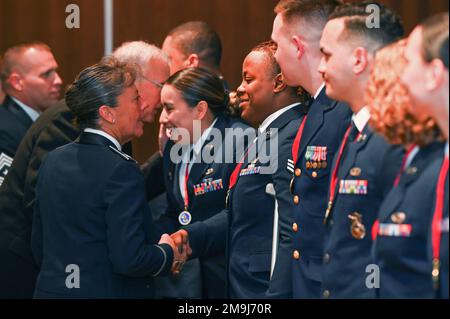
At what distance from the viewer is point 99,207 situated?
314 cm

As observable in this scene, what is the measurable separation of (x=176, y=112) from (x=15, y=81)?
1.39 m

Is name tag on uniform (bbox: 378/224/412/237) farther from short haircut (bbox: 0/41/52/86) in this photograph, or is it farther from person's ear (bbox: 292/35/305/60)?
short haircut (bbox: 0/41/52/86)

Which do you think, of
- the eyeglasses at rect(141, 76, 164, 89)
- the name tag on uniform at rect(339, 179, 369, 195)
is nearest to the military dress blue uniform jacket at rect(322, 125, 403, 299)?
the name tag on uniform at rect(339, 179, 369, 195)

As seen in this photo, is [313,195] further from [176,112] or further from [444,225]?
[176,112]

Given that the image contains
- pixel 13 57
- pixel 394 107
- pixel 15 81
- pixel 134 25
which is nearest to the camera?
pixel 394 107

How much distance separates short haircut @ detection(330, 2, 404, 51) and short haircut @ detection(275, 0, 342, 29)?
40cm

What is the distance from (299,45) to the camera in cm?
333

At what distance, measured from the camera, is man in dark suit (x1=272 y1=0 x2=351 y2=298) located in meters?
3.04

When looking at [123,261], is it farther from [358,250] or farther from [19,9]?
[19,9]

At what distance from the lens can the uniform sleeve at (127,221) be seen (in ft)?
10.2

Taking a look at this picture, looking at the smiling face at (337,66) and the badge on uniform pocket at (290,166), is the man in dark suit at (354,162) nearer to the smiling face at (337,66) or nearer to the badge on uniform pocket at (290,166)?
the smiling face at (337,66)

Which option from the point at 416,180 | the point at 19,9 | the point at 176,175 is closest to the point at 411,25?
the point at 176,175

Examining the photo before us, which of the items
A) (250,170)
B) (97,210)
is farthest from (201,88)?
(97,210)
